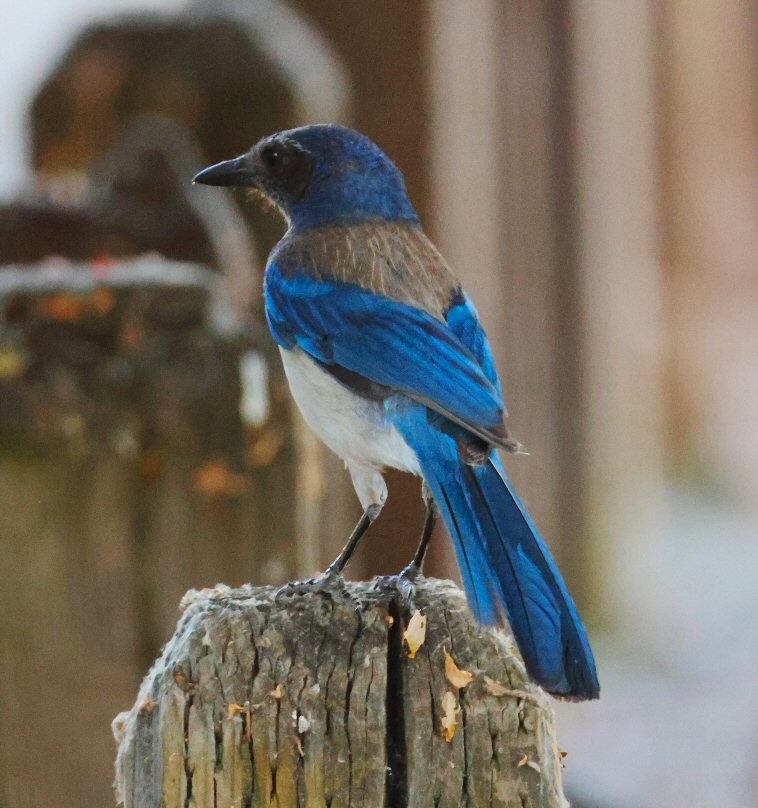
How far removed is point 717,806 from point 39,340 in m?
4.93

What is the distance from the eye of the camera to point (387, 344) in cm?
279

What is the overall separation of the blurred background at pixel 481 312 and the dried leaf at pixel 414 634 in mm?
886

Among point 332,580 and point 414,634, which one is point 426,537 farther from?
point 414,634

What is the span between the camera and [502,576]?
2.14 meters

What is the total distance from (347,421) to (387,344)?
0.16 metres

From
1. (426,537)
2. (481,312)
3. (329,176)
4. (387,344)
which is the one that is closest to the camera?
(426,537)

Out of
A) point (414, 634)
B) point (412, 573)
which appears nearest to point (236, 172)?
point (412, 573)

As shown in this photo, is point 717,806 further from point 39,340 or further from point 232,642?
point 232,642

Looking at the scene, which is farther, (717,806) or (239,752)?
(717,806)

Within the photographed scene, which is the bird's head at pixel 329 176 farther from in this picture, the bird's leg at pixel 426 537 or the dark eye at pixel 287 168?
the bird's leg at pixel 426 537

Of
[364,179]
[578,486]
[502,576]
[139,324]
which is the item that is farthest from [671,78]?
[502,576]

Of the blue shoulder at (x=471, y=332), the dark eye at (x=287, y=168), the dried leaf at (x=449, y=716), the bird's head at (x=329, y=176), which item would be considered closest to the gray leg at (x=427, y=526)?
the blue shoulder at (x=471, y=332)

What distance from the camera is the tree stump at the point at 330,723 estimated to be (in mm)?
1853

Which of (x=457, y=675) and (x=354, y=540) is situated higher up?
(x=354, y=540)
